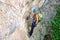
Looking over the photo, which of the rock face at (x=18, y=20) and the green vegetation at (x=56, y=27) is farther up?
the rock face at (x=18, y=20)

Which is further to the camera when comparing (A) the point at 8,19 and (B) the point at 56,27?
(B) the point at 56,27

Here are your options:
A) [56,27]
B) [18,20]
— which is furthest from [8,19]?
[56,27]

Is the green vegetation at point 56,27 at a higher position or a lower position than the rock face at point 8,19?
lower

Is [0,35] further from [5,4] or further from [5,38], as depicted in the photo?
[5,4]

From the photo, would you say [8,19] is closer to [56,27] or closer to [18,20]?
[18,20]

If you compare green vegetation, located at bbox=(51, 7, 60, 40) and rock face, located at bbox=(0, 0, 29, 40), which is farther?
green vegetation, located at bbox=(51, 7, 60, 40)

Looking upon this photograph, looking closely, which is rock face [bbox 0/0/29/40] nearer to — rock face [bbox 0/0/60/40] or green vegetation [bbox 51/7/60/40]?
rock face [bbox 0/0/60/40]

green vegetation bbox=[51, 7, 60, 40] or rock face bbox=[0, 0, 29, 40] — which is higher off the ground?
rock face bbox=[0, 0, 29, 40]

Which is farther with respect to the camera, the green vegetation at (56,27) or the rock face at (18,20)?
the green vegetation at (56,27)

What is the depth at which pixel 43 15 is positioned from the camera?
6.16 meters

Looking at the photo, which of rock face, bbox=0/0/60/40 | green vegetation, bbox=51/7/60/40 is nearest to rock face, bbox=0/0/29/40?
rock face, bbox=0/0/60/40

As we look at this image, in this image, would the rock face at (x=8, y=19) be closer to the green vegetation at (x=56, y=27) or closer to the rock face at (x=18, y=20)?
the rock face at (x=18, y=20)

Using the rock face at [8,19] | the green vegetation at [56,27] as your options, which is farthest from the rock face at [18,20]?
the green vegetation at [56,27]

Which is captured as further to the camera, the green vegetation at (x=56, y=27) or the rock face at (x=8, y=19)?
the green vegetation at (x=56, y=27)
